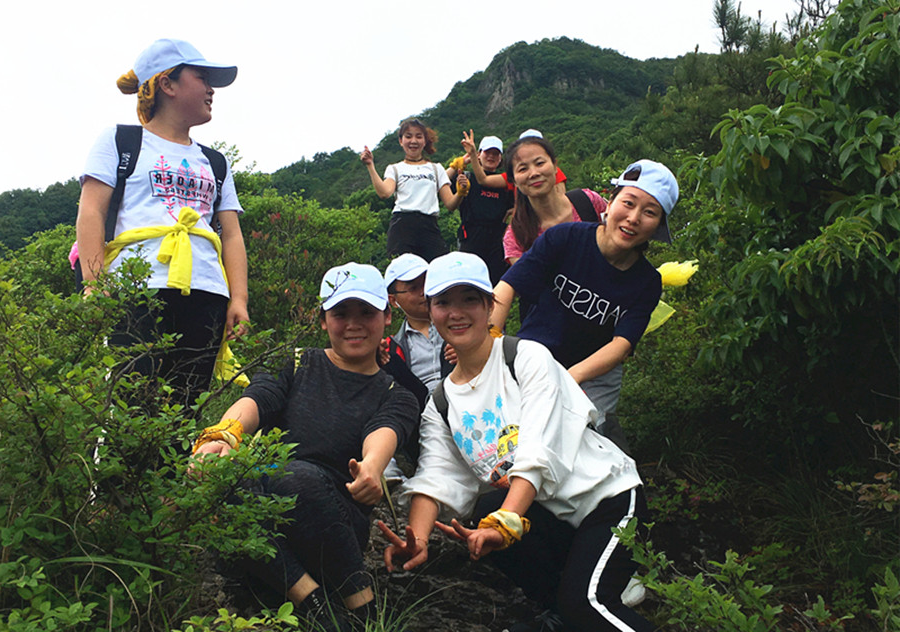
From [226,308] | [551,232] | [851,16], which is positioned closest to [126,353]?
[226,308]

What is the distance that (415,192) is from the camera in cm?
679

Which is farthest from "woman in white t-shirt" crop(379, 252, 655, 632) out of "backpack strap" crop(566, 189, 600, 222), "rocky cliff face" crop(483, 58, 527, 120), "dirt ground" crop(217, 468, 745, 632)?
"rocky cliff face" crop(483, 58, 527, 120)

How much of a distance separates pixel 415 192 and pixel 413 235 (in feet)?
1.24

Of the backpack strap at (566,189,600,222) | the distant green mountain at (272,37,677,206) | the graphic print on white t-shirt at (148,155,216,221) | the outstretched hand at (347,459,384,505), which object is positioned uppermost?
the distant green mountain at (272,37,677,206)

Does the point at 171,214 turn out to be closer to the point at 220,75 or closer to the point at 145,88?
the point at 145,88

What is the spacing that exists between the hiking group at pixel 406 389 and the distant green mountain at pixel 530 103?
19875mm

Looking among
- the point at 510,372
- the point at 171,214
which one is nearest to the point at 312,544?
the point at 510,372

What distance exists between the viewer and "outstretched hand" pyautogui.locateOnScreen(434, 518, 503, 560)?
7.45 feet

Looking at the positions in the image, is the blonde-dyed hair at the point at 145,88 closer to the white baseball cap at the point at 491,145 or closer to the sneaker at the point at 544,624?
the sneaker at the point at 544,624

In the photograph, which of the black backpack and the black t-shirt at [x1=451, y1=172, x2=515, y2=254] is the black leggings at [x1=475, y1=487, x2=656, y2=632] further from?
the black t-shirt at [x1=451, y1=172, x2=515, y2=254]

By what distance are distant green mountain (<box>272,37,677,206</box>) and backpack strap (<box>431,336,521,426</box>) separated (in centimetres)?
2051

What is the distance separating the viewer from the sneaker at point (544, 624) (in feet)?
9.11

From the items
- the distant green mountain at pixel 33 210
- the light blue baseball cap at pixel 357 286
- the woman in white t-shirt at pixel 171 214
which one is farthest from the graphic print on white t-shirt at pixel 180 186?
the distant green mountain at pixel 33 210

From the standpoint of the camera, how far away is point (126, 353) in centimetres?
247
